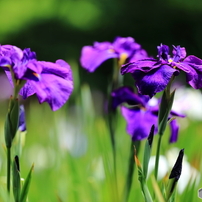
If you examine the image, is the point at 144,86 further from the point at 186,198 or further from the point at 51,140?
the point at 51,140

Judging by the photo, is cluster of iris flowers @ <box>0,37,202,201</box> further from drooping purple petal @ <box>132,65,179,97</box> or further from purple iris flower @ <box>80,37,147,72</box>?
purple iris flower @ <box>80,37,147,72</box>

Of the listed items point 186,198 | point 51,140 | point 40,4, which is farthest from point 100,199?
point 40,4

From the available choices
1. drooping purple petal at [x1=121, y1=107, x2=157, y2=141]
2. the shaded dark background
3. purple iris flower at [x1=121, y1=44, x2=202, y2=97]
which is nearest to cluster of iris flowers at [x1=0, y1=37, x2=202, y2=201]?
purple iris flower at [x1=121, y1=44, x2=202, y2=97]

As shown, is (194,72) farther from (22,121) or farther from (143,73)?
(22,121)

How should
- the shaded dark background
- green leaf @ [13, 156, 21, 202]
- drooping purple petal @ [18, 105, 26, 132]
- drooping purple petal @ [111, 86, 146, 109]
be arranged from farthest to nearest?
1. the shaded dark background
2. drooping purple petal @ [111, 86, 146, 109]
3. drooping purple petal @ [18, 105, 26, 132]
4. green leaf @ [13, 156, 21, 202]

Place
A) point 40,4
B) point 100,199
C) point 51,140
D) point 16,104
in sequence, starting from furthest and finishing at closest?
point 40,4 → point 51,140 → point 100,199 → point 16,104

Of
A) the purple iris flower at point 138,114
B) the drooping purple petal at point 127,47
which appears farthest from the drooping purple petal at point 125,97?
the drooping purple petal at point 127,47
